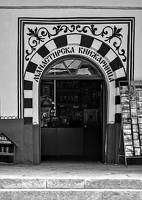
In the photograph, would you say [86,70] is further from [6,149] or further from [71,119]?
[6,149]

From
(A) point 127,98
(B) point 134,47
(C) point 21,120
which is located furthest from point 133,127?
(C) point 21,120

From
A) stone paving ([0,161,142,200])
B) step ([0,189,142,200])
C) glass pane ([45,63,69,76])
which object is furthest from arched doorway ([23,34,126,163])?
step ([0,189,142,200])

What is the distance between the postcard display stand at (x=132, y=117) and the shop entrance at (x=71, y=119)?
60.5 inches

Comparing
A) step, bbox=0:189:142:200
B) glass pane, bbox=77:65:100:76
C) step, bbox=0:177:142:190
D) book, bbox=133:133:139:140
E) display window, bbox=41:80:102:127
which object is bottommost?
step, bbox=0:189:142:200

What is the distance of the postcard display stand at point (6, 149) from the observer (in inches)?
356

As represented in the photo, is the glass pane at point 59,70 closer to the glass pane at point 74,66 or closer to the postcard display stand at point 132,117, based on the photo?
the glass pane at point 74,66

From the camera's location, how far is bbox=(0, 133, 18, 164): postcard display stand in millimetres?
9055

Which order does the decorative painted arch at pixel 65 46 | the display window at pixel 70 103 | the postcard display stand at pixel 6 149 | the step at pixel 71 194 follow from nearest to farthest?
the step at pixel 71 194
the postcard display stand at pixel 6 149
the decorative painted arch at pixel 65 46
the display window at pixel 70 103

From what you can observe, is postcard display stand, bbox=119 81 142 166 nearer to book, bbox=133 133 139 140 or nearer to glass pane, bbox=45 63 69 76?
book, bbox=133 133 139 140

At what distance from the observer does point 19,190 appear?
7277 millimetres

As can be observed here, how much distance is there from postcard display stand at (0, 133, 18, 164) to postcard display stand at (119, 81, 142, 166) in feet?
8.03

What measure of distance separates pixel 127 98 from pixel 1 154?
302 cm

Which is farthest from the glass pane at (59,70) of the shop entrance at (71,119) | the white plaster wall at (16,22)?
the shop entrance at (71,119)

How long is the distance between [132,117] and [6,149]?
2854 millimetres
